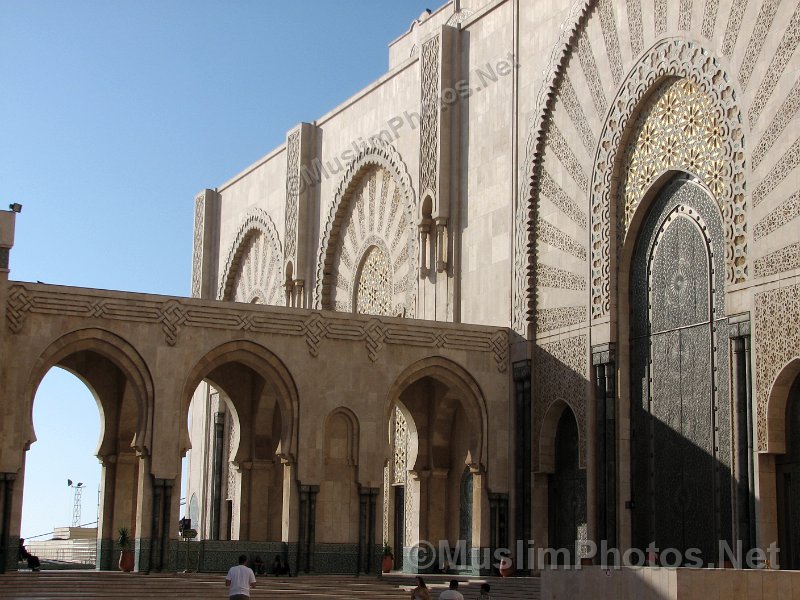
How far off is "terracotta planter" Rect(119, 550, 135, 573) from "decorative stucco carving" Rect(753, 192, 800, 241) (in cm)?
856

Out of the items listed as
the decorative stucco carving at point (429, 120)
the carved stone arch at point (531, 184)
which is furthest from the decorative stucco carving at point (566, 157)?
the decorative stucco carving at point (429, 120)

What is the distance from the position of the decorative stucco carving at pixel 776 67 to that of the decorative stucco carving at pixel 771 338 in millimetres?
1954

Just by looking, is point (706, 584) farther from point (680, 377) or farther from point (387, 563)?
point (387, 563)

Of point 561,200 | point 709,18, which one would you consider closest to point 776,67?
point 709,18

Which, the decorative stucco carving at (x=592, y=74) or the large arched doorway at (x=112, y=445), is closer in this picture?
the decorative stucco carving at (x=592, y=74)

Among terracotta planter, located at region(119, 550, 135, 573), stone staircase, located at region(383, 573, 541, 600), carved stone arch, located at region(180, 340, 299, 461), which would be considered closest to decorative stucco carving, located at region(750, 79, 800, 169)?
stone staircase, located at region(383, 573, 541, 600)

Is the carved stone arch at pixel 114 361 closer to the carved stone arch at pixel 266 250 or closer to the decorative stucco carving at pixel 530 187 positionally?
the decorative stucco carving at pixel 530 187

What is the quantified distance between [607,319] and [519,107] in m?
3.77

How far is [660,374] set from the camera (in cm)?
1559

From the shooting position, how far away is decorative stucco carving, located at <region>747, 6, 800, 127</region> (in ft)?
44.8

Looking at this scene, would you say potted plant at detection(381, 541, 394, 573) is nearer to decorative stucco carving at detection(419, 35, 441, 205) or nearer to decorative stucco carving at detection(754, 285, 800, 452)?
decorative stucco carving at detection(419, 35, 441, 205)

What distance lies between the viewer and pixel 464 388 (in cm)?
1791

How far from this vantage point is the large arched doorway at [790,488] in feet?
43.4

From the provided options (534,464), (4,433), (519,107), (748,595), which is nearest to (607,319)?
(534,464)
